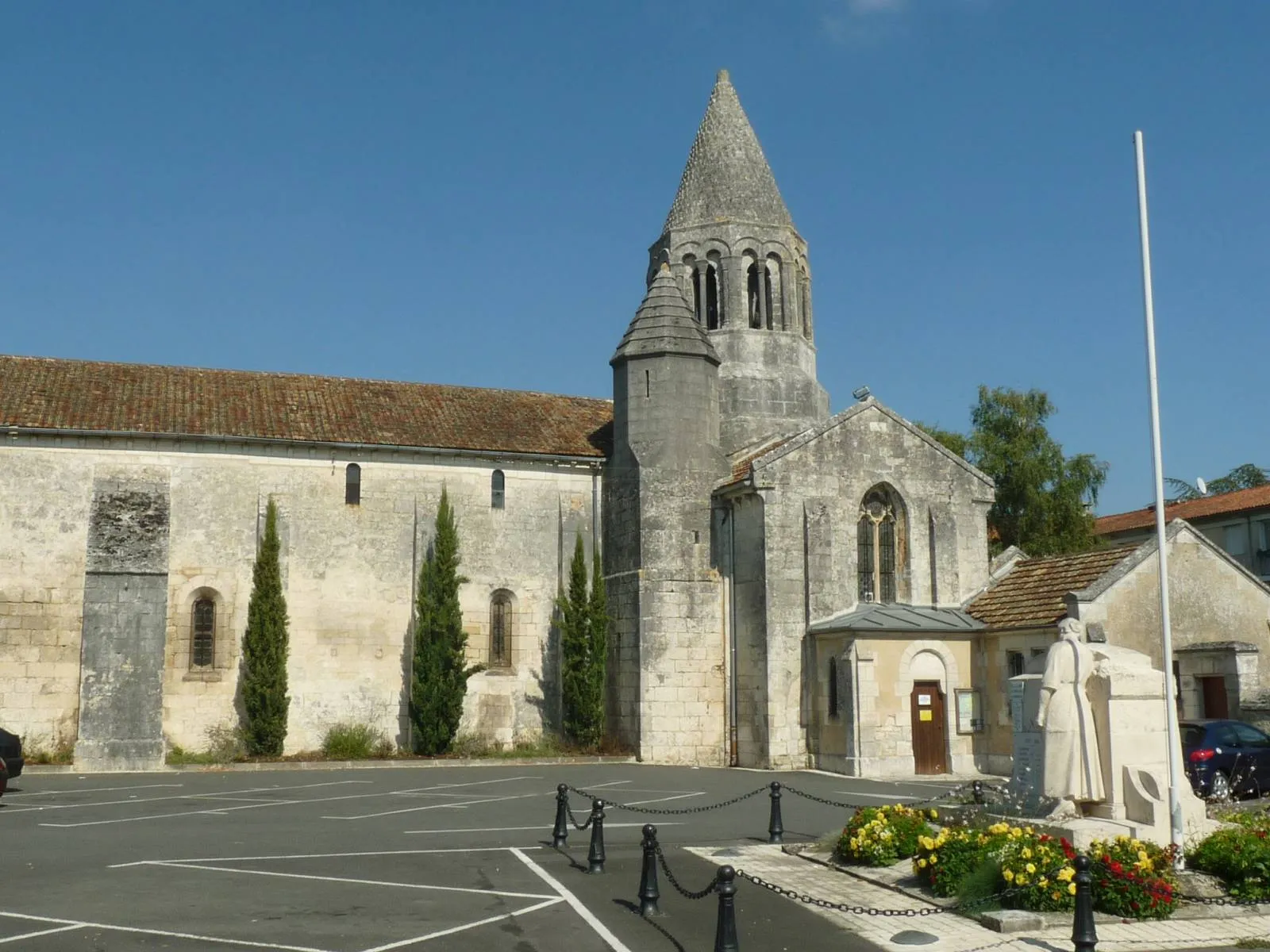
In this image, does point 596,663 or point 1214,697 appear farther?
point 596,663

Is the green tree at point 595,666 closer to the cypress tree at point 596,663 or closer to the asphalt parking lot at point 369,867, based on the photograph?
the cypress tree at point 596,663

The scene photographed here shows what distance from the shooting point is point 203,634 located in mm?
30062

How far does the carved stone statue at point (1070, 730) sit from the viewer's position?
45.4ft

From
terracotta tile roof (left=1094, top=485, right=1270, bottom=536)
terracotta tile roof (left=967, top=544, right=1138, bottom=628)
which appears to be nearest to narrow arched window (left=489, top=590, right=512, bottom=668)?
terracotta tile roof (left=967, top=544, right=1138, bottom=628)

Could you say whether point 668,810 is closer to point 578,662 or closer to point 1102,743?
point 1102,743

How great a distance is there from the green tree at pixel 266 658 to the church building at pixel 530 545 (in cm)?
64

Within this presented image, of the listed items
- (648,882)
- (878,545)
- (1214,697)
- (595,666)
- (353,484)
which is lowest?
(648,882)

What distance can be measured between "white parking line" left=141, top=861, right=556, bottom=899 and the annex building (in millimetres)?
14632

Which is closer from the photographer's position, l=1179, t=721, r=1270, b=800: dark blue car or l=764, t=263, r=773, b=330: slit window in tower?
l=1179, t=721, r=1270, b=800: dark blue car

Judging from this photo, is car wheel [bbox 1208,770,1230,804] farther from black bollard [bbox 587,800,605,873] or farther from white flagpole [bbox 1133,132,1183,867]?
black bollard [bbox 587,800,605,873]

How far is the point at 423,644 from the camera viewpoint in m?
30.3

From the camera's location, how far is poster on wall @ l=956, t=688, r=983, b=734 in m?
28.5

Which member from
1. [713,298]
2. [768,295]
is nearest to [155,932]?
[713,298]

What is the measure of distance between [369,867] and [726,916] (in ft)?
20.7
